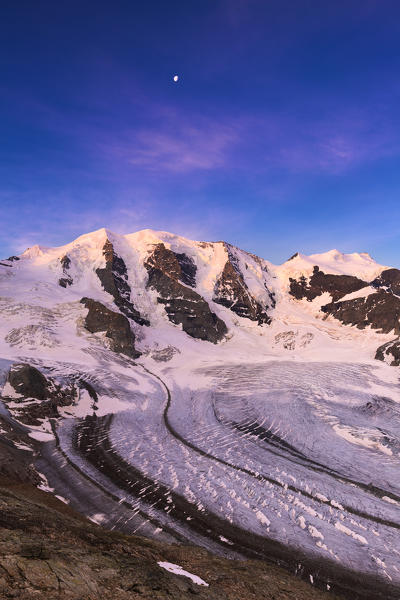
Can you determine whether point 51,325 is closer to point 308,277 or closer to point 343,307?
point 343,307

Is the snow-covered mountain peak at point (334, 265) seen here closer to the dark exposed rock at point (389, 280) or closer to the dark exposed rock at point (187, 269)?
the dark exposed rock at point (389, 280)

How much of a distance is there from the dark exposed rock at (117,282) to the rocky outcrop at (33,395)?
59.9 m

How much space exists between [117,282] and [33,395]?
264 feet

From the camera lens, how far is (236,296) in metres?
131

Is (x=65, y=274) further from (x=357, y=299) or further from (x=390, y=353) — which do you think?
(x=357, y=299)

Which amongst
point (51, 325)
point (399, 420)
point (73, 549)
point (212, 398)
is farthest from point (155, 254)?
point (73, 549)

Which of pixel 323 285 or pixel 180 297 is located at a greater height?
pixel 323 285

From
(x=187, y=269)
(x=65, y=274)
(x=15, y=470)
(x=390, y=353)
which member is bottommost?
(x=390, y=353)

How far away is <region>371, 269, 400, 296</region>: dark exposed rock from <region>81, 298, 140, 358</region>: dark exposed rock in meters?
121

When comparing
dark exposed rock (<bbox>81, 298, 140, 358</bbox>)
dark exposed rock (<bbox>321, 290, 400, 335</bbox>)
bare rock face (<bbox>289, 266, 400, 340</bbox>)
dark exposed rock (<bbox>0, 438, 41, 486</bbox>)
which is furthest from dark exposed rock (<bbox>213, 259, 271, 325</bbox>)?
dark exposed rock (<bbox>0, 438, 41, 486</bbox>)

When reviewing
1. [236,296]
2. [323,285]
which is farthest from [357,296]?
[236,296]

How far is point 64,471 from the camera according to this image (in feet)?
74.2

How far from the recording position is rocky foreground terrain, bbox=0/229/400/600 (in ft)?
29.5

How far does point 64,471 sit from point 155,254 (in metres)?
120
